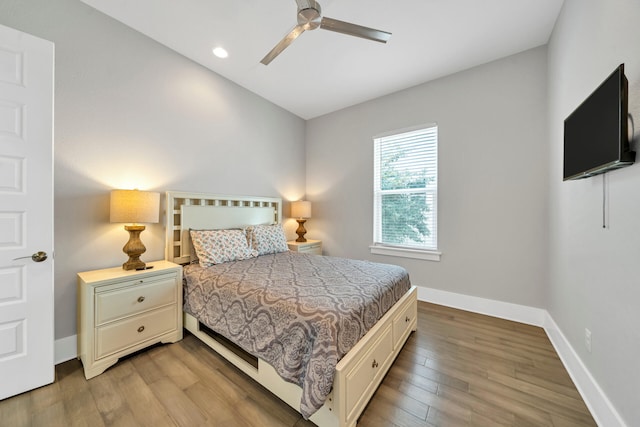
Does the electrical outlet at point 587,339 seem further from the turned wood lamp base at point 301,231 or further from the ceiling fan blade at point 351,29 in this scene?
the turned wood lamp base at point 301,231

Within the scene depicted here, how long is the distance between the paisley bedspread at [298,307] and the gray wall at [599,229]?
1.18m

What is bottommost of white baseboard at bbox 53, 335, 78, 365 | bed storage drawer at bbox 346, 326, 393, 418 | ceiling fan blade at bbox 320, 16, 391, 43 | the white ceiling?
white baseboard at bbox 53, 335, 78, 365

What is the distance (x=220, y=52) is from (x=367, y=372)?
3.29m

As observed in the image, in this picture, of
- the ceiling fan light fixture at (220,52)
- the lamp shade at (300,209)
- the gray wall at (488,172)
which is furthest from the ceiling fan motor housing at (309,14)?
the lamp shade at (300,209)

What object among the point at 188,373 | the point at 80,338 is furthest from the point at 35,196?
the point at 188,373

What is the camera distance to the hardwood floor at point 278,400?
1352 millimetres

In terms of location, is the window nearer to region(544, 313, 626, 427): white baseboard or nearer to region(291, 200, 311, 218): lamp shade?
region(291, 200, 311, 218): lamp shade

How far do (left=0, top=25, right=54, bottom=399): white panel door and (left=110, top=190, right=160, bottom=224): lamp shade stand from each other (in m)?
0.37

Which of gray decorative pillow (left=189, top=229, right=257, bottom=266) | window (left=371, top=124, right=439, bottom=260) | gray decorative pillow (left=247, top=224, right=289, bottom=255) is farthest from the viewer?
window (left=371, top=124, right=439, bottom=260)

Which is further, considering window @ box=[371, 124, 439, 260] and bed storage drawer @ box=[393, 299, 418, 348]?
window @ box=[371, 124, 439, 260]

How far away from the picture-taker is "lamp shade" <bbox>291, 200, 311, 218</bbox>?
12.7 feet

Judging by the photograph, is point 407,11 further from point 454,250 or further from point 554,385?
point 554,385

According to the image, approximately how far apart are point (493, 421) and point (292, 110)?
14.0ft

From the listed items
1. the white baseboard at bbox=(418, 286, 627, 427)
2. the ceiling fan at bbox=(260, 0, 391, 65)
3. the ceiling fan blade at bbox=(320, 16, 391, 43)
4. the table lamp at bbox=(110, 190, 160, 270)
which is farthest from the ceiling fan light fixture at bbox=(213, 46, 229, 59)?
the white baseboard at bbox=(418, 286, 627, 427)
